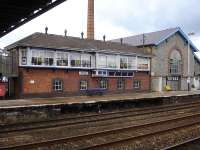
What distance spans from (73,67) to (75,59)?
1.05m

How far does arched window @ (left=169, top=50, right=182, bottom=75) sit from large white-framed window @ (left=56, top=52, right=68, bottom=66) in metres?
21.4

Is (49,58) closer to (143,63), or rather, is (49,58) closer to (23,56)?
(23,56)

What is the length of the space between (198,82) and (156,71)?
16917mm

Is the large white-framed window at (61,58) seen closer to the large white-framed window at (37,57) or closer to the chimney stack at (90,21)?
the large white-framed window at (37,57)

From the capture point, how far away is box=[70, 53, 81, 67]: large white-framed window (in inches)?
1394

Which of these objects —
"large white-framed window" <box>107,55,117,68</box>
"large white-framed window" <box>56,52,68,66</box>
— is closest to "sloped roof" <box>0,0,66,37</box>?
"large white-framed window" <box>56,52,68,66</box>

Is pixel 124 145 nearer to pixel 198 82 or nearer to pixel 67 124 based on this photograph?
pixel 67 124

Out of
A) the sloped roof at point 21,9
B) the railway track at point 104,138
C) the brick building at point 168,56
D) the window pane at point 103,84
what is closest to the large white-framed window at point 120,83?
the window pane at point 103,84

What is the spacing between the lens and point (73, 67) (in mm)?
35281

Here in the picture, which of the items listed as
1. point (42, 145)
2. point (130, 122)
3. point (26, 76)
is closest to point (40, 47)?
point (26, 76)

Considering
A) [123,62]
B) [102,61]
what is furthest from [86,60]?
[123,62]

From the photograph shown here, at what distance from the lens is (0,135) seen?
540 inches

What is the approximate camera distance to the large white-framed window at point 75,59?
116ft

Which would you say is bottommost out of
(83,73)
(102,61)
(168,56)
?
(83,73)
